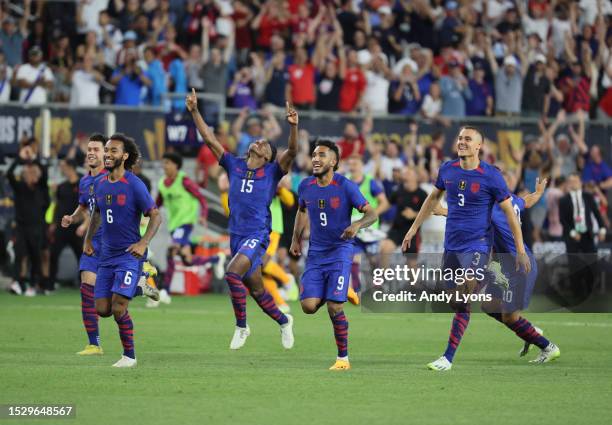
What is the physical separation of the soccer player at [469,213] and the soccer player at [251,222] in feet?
8.50

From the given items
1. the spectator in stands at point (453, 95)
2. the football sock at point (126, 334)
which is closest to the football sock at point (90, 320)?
the football sock at point (126, 334)

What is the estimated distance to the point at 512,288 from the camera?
538 inches

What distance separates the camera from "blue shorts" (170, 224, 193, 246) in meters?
22.5

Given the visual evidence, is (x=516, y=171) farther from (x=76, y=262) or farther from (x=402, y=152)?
(x=76, y=262)

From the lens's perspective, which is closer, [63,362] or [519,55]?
[63,362]

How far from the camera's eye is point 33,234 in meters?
23.6

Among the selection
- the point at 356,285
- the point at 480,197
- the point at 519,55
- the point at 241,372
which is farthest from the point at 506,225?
the point at 519,55

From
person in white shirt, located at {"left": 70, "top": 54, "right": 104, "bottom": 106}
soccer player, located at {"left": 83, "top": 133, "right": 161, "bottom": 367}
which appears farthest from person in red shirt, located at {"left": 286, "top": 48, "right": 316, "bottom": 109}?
soccer player, located at {"left": 83, "top": 133, "right": 161, "bottom": 367}

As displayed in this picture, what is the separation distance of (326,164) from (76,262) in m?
12.7

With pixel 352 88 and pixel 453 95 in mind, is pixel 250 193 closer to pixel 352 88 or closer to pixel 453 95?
pixel 352 88

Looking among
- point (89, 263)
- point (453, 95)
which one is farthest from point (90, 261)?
point (453, 95)

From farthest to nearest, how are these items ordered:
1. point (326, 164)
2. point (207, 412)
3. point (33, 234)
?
point (33, 234) < point (326, 164) < point (207, 412)

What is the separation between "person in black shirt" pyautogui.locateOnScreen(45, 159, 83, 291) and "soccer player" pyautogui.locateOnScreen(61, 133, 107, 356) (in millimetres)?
7870

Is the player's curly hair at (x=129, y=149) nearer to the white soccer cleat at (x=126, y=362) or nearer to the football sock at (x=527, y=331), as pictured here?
the white soccer cleat at (x=126, y=362)
